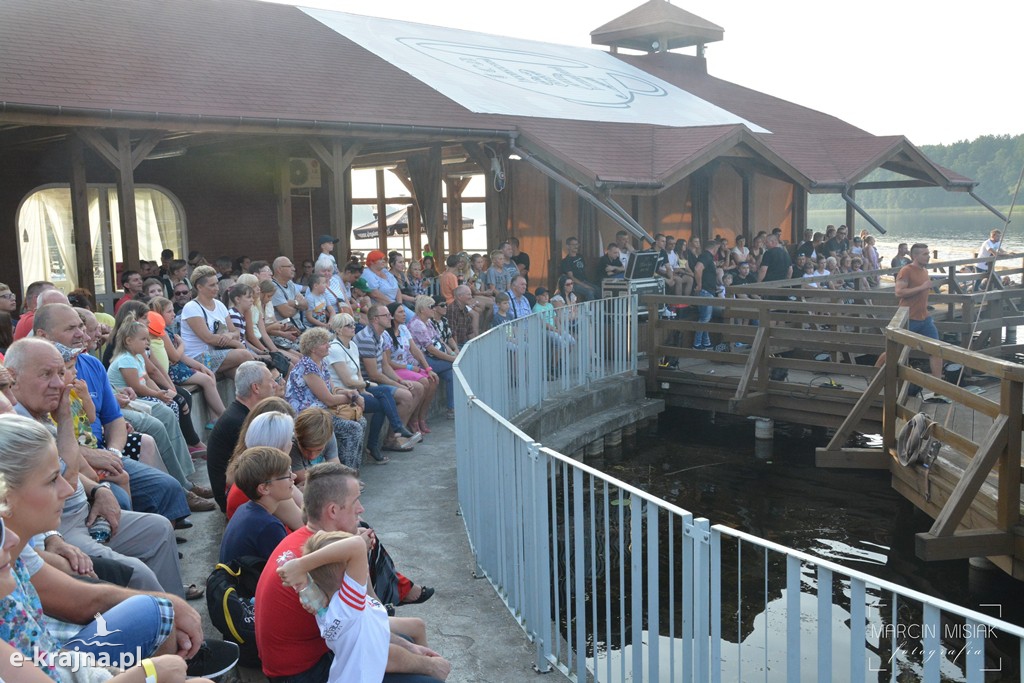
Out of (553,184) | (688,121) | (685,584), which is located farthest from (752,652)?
(688,121)

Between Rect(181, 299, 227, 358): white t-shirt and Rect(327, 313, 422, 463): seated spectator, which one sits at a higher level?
Rect(181, 299, 227, 358): white t-shirt

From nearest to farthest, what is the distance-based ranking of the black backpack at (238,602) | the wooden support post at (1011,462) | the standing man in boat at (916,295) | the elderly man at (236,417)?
the black backpack at (238,602)
the elderly man at (236,417)
the wooden support post at (1011,462)
the standing man in boat at (916,295)

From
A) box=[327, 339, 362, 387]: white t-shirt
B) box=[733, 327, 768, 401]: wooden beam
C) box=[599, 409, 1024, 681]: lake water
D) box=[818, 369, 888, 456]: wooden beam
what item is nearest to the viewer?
box=[599, 409, 1024, 681]: lake water

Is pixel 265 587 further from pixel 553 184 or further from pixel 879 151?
pixel 879 151

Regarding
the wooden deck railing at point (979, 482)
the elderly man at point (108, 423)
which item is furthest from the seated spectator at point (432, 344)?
the elderly man at point (108, 423)

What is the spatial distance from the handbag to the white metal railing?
0.86 meters

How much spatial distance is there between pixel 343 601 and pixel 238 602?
97 centimetres

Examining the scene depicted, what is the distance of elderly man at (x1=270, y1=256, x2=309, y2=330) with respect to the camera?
33.8 feet

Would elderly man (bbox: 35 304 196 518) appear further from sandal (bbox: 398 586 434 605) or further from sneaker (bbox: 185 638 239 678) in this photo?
sneaker (bbox: 185 638 239 678)

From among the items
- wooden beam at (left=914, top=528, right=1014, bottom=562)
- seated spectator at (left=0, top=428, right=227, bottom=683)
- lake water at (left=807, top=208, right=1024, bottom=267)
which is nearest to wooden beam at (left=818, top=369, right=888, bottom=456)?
wooden beam at (left=914, top=528, right=1014, bottom=562)

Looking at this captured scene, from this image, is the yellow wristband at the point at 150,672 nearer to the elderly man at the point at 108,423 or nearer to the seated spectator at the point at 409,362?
the elderly man at the point at 108,423

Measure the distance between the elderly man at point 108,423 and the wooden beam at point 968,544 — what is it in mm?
5078

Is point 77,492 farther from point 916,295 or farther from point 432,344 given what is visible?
point 916,295

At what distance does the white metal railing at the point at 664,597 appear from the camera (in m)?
3.12
